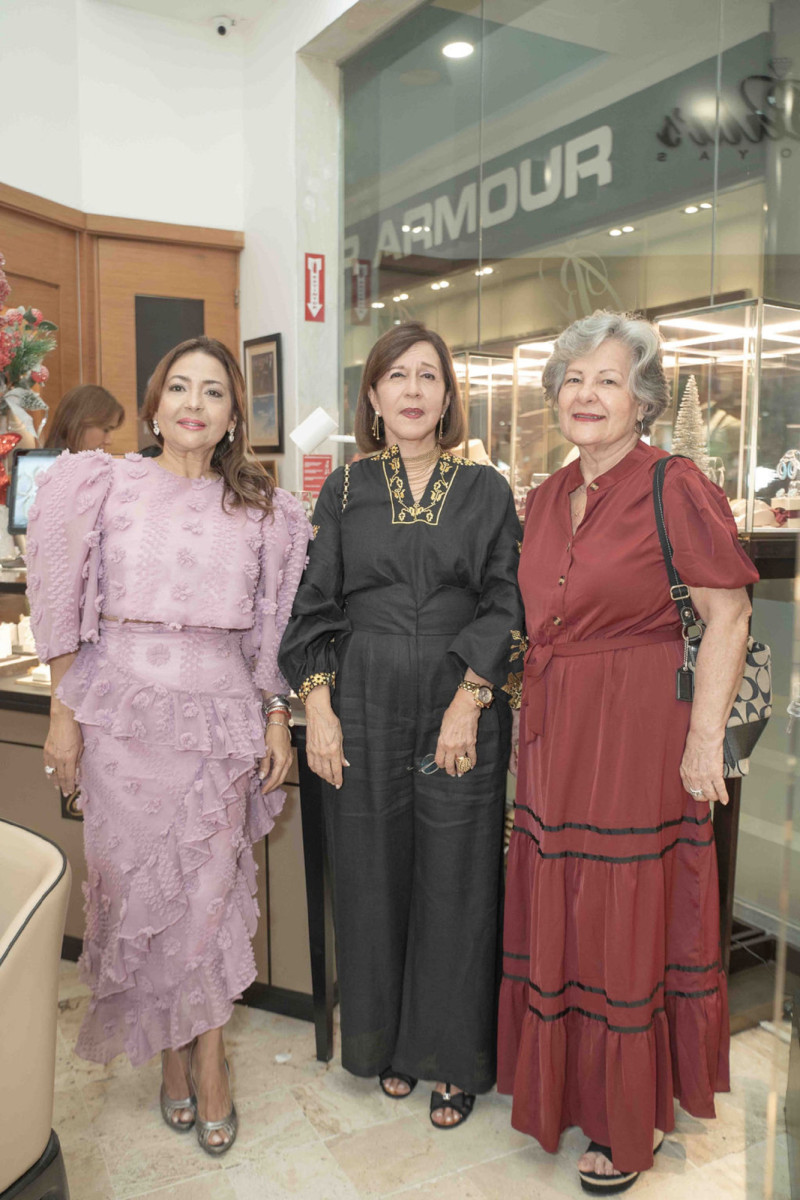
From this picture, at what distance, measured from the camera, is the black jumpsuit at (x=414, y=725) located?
2051mm

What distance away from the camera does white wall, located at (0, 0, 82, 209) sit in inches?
194

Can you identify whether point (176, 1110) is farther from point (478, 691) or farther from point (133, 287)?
point (133, 287)

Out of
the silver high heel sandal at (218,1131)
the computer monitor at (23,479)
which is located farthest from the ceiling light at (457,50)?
the silver high heel sandal at (218,1131)

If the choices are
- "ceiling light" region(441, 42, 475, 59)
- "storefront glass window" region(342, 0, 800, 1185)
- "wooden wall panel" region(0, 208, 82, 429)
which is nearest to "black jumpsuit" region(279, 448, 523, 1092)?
"storefront glass window" region(342, 0, 800, 1185)

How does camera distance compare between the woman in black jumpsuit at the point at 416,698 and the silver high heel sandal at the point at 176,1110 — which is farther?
the silver high heel sandal at the point at 176,1110

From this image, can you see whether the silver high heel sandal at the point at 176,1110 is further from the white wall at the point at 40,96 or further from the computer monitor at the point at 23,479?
the white wall at the point at 40,96

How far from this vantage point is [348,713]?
83.2 inches

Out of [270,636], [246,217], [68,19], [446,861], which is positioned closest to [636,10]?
[246,217]

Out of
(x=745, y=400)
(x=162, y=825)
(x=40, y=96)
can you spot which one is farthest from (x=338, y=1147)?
(x=40, y=96)

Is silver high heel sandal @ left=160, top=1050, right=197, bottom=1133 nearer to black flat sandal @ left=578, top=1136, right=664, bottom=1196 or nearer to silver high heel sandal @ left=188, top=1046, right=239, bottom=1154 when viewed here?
silver high heel sandal @ left=188, top=1046, right=239, bottom=1154

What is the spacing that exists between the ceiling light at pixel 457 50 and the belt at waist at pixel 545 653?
412 centimetres

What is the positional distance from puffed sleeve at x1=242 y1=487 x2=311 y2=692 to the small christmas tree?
116cm

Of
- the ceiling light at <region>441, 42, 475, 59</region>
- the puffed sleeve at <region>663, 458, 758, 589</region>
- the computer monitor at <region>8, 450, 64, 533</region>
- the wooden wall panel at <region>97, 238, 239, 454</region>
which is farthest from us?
the wooden wall panel at <region>97, 238, 239, 454</region>

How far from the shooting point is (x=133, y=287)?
5777 millimetres
